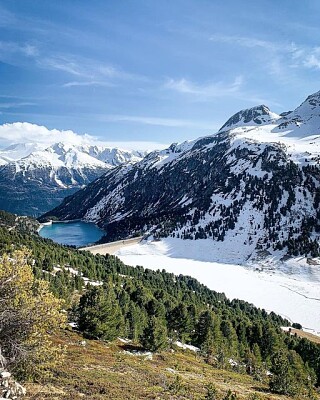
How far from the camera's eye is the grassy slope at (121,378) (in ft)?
92.5

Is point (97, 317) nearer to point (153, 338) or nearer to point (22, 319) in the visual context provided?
point (153, 338)

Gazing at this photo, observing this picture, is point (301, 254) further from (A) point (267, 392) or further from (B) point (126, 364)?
(B) point (126, 364)

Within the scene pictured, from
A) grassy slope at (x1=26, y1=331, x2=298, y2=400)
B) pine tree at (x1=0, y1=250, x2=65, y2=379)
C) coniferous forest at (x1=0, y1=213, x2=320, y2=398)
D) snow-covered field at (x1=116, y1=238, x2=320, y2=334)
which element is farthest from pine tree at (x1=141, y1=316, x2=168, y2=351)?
snow-covered field at (x1=116, y1=238, x2=320, y2=334)

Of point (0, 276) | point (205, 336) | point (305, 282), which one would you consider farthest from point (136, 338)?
point (305, 282)

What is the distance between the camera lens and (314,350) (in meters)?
82.8

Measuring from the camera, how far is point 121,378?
3509 cm

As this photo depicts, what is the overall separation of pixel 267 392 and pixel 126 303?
115ft

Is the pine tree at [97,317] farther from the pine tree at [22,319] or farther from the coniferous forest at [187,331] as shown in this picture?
the pine tree at [22,319]

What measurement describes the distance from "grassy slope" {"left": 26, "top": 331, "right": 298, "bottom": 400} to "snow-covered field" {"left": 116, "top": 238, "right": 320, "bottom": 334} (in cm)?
8594

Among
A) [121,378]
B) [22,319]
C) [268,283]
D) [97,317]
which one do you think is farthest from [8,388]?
[268,283]

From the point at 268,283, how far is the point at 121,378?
143580mm

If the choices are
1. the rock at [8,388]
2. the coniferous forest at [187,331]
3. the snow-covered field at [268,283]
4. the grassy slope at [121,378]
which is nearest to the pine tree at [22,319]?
the rock at [8,388]

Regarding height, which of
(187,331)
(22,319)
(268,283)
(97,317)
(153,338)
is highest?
(22,319)

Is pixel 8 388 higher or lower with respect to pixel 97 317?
higher
